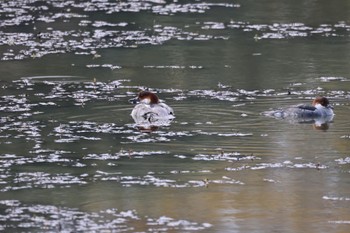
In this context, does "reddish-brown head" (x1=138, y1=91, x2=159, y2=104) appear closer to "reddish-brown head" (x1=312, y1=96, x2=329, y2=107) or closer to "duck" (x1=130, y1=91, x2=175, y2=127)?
"duck" (x1=130, y1=91, x2=175, y2=127)

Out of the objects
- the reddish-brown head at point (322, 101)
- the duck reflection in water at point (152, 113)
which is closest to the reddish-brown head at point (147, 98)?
the duck reflection in water at point (152, 113)

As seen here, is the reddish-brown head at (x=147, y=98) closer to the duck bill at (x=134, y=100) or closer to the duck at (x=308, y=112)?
the duck bill at (x=134, y=100)

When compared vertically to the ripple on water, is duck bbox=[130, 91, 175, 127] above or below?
above

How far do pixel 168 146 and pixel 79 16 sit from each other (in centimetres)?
1388

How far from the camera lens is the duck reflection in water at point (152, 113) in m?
14.8

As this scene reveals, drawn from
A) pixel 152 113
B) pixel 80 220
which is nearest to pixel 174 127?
pixel 152 113

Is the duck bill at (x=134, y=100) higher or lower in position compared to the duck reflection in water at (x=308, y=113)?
higher

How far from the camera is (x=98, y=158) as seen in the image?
12438mm

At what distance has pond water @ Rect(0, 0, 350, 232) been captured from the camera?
10289mm

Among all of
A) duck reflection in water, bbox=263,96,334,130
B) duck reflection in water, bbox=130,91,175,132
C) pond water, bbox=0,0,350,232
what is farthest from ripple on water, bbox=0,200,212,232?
duck reflection in water, bbox=263,96,334,130

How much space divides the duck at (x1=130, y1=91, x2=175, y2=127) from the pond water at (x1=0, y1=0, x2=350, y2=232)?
0.13m

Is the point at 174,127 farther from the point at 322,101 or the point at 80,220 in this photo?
the point at 80,220

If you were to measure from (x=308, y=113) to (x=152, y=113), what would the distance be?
1977 mm

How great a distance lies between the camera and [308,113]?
1535 cm
